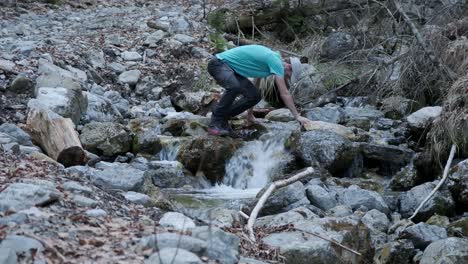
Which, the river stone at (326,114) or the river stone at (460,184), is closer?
the river stone at (460,184)

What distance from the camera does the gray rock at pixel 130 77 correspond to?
10.7 metres

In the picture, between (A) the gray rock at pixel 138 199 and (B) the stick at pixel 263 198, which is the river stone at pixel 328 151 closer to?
(B) the stick at pixel 263 198

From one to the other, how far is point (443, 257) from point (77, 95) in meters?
4.78

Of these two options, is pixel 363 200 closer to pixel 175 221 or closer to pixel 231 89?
pixel 231 89

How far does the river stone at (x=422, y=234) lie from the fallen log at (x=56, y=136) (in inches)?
124

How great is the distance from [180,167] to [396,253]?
2913 millimetres

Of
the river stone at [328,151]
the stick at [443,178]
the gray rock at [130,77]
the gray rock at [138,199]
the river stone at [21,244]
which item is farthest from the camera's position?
the gray rock at [130,77]

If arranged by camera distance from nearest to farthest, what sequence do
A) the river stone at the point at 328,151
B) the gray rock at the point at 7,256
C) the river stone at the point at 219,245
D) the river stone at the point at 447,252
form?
the gray rock at the point at 7,256, the river stone at the point at 219,245, the river stone at the point at 447,252, the river stone at the point at 328,151

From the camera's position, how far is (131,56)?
11594 millimetres

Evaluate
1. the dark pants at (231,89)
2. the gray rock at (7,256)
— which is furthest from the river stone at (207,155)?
the gray rock at (7,256)

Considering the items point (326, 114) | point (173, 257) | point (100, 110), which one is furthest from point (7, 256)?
point (326, 114)

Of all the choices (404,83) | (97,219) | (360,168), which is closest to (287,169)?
(360,168)

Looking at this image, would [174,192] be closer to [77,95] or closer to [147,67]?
[77,95]

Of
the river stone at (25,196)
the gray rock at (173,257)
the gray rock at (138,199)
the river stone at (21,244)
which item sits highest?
the river stone at (21,244)
